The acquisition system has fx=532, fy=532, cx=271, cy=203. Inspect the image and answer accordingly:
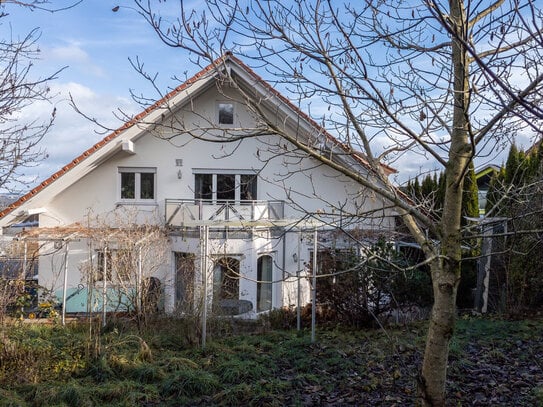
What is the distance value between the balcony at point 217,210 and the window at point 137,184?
2.50 feet

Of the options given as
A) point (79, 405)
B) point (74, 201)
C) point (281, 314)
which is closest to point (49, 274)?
point (74, 201)

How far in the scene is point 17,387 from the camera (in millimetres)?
6848

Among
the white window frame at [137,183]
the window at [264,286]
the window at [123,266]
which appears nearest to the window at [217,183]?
the white window frame at [137,183]

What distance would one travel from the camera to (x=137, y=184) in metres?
15.3

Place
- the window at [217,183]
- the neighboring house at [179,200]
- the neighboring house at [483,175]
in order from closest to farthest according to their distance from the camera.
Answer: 1. the neighboring house at [483,175]
2. the neighboring house at [179,200]
3. the window at [217,183]

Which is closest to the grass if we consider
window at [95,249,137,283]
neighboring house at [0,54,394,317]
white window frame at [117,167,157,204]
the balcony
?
window at [95,249,137,283]

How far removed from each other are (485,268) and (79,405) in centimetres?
965

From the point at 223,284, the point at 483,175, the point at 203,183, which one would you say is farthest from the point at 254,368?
the point at 483,175

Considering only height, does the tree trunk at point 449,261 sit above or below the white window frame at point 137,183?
below

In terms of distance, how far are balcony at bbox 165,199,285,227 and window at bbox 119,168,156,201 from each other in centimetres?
76

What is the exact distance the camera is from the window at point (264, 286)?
1395 centimetres

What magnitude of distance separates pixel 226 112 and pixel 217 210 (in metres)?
3.21

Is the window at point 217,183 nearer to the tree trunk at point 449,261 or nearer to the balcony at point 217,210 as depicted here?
the balcony at point 217,210

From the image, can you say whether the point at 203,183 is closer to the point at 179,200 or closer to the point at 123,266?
A: the point at 179,200
